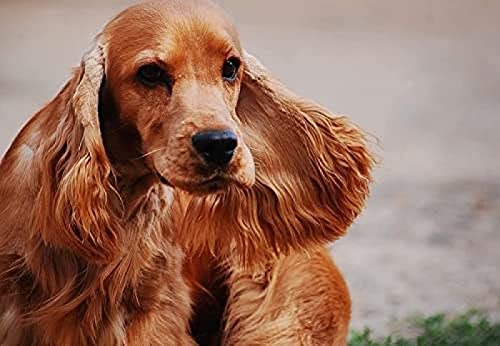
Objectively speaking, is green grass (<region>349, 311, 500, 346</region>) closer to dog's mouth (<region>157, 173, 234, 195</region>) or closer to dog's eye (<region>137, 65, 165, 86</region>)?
dog's mouth (<region>157, 173, 234, 195</region>)

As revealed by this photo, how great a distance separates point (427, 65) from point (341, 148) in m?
1.29

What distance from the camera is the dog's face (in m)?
2.65

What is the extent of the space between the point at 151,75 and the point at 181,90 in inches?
3.2

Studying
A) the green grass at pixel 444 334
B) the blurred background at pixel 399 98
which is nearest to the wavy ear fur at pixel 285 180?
the green grass at pixel 444 334

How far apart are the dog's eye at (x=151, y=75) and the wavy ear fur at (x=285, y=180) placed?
1.00 feet

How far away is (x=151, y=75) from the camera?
108 inches

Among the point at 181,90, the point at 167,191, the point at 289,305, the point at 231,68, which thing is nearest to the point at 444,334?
the point at 289,305

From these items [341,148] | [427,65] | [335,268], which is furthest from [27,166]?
[427,65]

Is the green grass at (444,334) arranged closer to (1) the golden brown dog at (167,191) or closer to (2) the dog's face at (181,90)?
(1) the golden brown dog at (167,191)

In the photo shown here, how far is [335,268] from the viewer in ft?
11.4

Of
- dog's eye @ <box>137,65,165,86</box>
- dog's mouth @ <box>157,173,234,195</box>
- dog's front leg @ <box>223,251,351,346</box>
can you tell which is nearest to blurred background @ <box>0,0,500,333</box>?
dog's front leg @ <box>223,251,351,346</box>

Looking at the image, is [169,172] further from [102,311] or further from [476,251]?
[476,251]

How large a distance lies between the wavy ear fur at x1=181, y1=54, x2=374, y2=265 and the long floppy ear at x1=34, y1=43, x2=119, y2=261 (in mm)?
331

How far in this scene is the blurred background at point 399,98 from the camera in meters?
3.96
